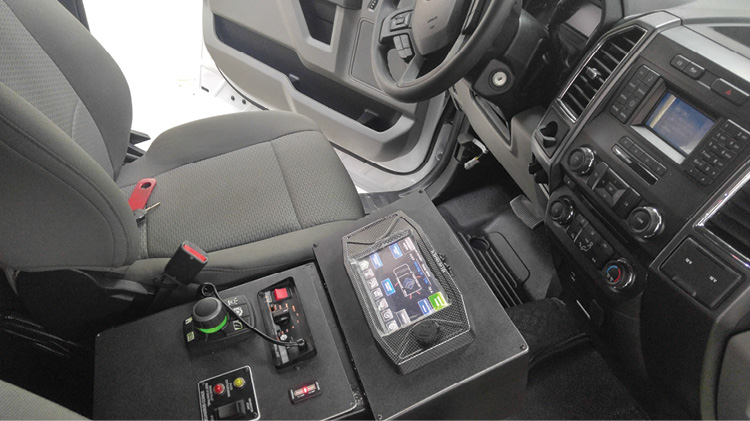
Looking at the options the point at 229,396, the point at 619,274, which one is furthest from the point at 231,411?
the point at 619,274

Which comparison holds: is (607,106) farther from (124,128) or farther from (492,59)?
(124,128)

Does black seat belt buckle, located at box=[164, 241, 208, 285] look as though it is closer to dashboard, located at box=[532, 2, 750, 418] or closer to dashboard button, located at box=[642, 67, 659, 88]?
dashboard, located at box=[532, 2, 750, 418]

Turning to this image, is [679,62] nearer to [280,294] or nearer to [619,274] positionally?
[619,274]

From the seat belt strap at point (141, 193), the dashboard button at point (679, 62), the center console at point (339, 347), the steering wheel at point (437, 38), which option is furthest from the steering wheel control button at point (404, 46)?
the seat belt strap at point (141, 193)

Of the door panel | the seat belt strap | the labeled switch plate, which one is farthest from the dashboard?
the seat belt strap

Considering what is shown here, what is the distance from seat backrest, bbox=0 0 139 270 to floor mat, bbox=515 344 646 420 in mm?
904

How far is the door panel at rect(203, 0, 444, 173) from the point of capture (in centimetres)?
169

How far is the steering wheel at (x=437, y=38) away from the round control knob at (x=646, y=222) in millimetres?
393

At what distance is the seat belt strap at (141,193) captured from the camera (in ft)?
3.80

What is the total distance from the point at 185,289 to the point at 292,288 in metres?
0.22

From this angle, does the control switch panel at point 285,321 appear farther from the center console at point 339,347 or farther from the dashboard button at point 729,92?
the dashboard button at point 729,92

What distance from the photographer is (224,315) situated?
864 mm

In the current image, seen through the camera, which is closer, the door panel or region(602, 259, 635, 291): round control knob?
region(602, 259, 635, 291): round control knob

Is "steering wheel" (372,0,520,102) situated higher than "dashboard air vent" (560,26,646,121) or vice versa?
"steering wheel" (372,0,520,102)
